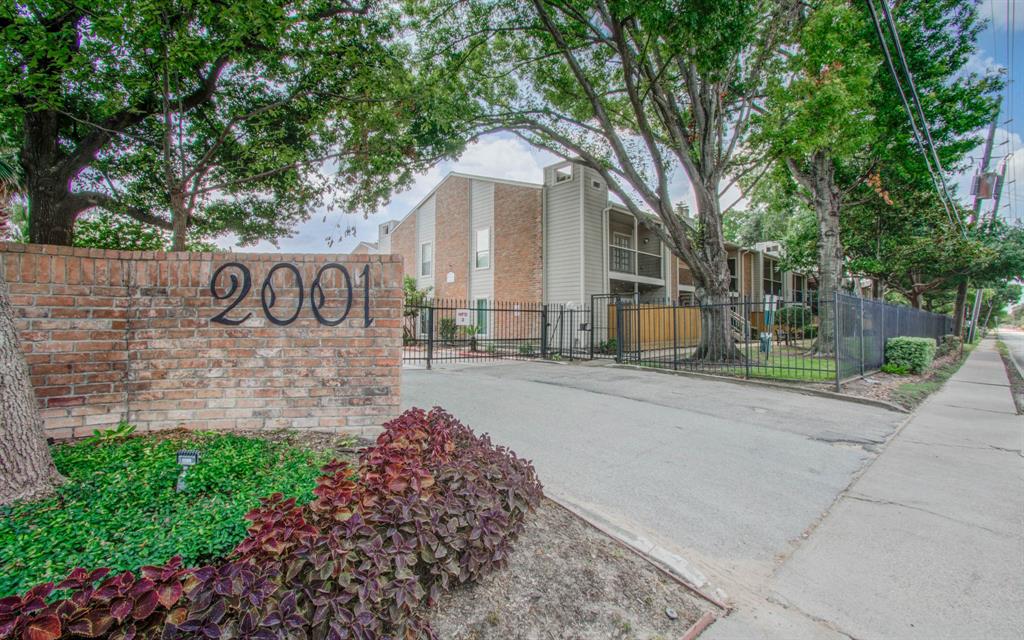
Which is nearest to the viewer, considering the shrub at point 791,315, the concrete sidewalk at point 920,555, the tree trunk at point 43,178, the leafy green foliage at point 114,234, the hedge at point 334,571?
the hedge at point 334,571

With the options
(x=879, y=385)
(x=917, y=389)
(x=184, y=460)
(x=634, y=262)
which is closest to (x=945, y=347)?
(x=634, y=262)

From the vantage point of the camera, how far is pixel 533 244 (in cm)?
1834

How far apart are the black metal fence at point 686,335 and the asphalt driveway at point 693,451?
7.06 ft

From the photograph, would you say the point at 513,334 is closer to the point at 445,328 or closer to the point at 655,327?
the point at 445,328

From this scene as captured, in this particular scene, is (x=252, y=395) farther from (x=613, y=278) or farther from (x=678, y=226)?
(x=613, y=278)

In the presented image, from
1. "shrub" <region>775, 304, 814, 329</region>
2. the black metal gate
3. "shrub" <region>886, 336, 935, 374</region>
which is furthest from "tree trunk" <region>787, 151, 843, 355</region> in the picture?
the black metal gate

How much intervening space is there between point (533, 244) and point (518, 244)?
64 cm

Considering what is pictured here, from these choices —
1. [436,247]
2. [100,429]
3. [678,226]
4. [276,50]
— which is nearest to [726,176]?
[678,226]

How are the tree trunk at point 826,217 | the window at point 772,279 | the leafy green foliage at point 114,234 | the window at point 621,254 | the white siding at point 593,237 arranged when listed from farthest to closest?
the window at point 772,279 < the window at point 621,254 < the white siding at point 593,237 < the tree trunk at point 826,217 < the leafy green foliage at point 114,234

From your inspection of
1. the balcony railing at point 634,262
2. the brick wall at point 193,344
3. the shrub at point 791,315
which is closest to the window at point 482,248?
the balcony railing at point 634,262

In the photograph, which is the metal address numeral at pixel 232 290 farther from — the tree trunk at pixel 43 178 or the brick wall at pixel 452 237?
the brick wall at pixel 452 237

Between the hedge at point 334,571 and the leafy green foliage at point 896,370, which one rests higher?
the hedge at point 334,571

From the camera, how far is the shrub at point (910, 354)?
1167 cm

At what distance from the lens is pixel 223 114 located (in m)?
7.72
